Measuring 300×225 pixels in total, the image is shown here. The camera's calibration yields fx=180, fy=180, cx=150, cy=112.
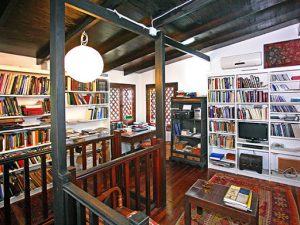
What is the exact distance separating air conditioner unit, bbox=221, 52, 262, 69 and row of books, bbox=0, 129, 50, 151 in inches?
141

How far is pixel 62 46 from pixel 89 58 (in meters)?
0.27

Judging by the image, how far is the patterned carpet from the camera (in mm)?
2094

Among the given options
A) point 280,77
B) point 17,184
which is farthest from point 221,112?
point 17,184

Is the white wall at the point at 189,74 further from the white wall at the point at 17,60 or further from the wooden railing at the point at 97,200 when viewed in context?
→ the white wall at the point at 17,60

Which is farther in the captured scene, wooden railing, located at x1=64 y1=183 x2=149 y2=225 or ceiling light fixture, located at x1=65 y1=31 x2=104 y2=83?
ceiling light fixture, located at x1=65 y1=31 x2=104 y2=83

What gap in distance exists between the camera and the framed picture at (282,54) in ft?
9.96

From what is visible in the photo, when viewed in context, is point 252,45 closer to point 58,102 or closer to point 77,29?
point 77,29

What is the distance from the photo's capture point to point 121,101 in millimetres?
5070

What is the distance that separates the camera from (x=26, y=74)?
284 centimetres

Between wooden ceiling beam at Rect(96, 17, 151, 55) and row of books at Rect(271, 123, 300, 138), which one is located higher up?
wooden ceiling beam at Rect(96, 17, 151, 55)

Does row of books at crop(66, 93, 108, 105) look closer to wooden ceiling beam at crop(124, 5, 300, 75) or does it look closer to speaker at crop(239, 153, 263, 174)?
wooden ceiling beam at crop(124, 5, 300, 75)

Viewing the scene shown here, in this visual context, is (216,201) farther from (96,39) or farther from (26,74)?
(26,74)

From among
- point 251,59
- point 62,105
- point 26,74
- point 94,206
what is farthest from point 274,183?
point 26,74

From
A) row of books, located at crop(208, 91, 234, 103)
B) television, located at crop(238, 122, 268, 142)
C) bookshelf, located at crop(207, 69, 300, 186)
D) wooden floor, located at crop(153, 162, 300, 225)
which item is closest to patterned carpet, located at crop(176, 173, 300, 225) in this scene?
wooden floor, located at crop(153, 162, 300, 225)
